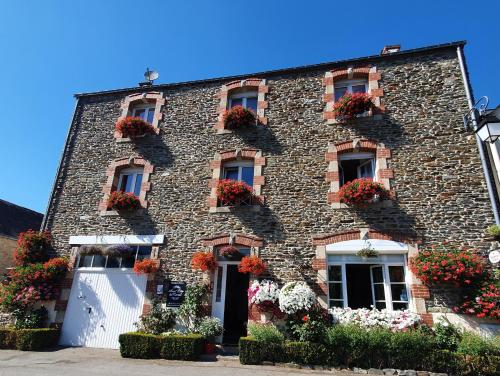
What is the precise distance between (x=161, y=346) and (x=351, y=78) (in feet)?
28.5

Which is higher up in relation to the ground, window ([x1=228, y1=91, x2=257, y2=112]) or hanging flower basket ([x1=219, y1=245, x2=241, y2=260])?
window ([x1=228, y1=91, x2=257, y2=112])

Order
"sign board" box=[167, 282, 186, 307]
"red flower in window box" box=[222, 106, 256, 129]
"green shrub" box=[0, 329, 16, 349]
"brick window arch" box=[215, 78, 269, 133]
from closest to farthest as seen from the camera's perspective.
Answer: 1. "green shrub" box=[0, 329, 16, 349]
2. "sign board" box=[167, 282, 186, 307]
3. "red flower in window box" box=[222, 106, 256, 129]
4. "brick window arch" box=[215, 78, 269, 133]

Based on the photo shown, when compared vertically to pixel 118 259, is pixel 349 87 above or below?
above

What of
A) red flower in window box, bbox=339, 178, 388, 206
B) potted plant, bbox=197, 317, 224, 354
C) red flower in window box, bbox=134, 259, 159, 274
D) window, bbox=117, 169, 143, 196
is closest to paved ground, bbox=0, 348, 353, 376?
potted plant, bbox=197, 317, 224, 354

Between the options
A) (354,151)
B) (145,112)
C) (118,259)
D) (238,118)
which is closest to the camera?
(354,151)

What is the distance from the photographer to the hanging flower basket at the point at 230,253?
7988 millimetres

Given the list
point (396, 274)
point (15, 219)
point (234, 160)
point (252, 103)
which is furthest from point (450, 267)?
point (15, 219)

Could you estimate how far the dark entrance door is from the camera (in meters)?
7.88

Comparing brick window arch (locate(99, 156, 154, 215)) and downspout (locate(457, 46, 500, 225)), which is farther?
brick window arch (locate(99, 156, 154, 215))

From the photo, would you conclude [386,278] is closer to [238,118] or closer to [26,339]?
[238,118]

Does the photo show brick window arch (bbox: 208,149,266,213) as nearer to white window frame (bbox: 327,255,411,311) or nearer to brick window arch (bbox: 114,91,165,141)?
white window frame (bbox: 327,255,411,311)

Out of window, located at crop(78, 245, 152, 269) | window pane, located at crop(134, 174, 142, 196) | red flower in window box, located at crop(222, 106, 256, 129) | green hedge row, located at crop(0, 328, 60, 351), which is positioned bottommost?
green hedge row, located at crop(0, 328, 60, 351)

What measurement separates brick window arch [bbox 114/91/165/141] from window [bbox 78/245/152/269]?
3.84m

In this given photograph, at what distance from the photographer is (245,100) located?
1038 cm
